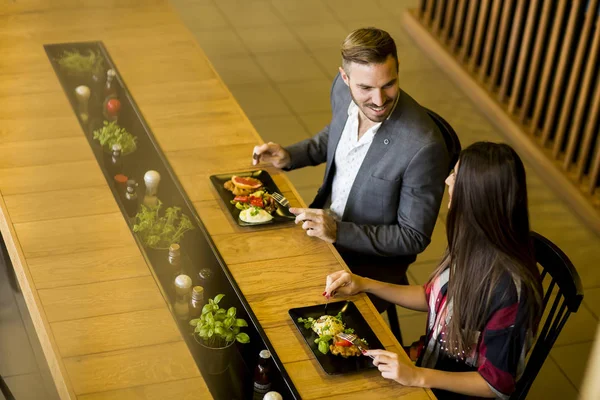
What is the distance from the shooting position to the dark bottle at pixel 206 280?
8.28 feet

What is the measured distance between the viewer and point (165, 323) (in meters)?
2.27

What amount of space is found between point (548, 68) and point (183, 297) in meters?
2.97

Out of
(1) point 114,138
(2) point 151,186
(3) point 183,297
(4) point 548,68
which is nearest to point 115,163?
(1) point 114,138

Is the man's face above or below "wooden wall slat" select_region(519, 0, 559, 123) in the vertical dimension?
above

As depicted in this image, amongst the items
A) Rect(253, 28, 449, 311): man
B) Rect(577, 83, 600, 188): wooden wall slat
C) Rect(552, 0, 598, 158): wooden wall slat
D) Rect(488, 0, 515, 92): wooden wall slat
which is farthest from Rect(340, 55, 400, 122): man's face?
Rect(488, 0, 515, 92): wooden wall slat

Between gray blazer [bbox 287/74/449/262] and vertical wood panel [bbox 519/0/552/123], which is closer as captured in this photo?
gray blazer [bbox 287/74/449/262]

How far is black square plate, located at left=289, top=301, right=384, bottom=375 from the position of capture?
7.17 ft

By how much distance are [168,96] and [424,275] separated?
1451 millimetres

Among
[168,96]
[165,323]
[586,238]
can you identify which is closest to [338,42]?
[586,238]

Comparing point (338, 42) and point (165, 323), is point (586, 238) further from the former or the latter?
point (165, 323)

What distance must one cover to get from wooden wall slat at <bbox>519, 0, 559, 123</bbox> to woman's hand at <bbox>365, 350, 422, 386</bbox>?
3020mm

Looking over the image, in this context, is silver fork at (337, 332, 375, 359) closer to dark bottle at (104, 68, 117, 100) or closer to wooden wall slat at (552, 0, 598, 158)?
dark bottle at (104, 68, 117, 100)

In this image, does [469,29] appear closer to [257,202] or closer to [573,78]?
[573,78]

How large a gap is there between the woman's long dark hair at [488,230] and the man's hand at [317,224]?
0.51 m
